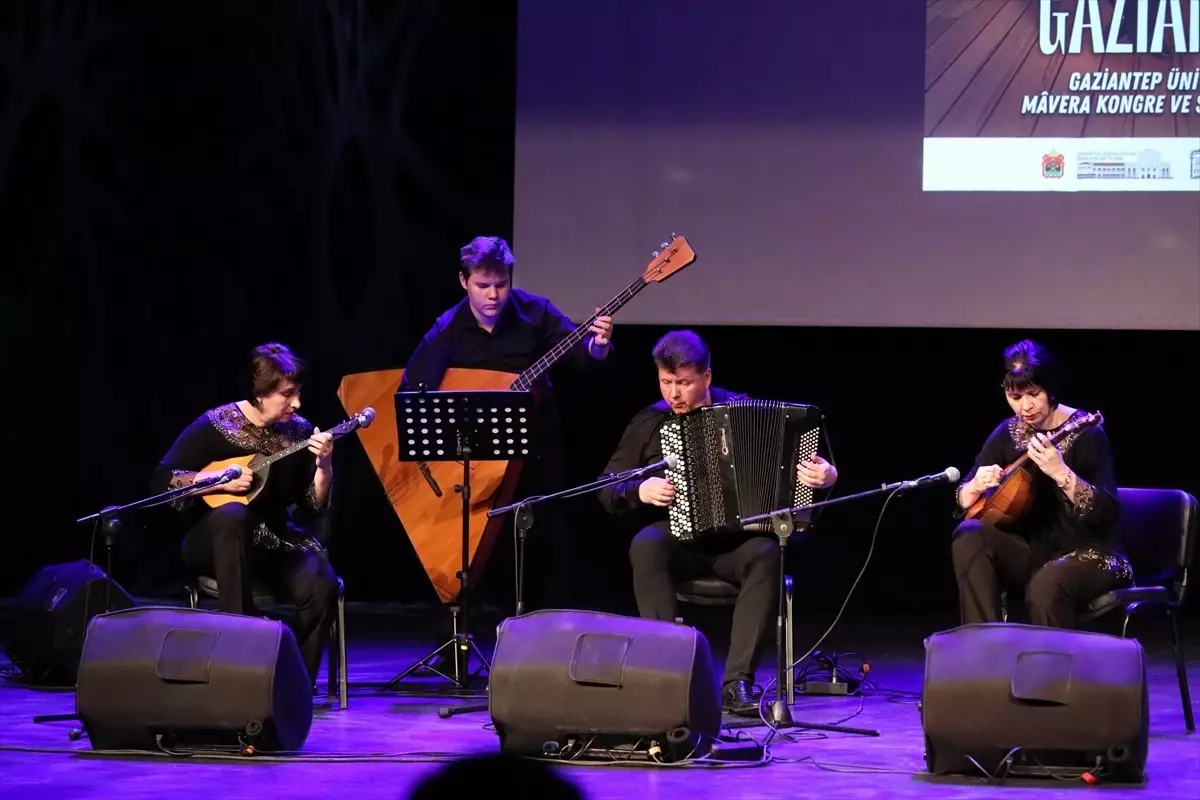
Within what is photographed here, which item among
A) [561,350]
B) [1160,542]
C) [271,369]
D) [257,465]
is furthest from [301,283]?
[1160,542]

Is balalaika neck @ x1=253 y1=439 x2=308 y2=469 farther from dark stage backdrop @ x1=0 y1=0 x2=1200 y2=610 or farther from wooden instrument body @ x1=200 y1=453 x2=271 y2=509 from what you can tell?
dark stage backdrop @ x1=0 y1=0 x2=1200 y2=610

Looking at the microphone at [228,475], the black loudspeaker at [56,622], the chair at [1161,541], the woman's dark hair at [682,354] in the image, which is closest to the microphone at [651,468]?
the woman's dark hair at [682,354]

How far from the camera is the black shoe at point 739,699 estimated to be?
4609 millimetres

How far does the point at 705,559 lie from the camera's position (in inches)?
193

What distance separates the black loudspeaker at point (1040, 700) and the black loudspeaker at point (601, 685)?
0.56 metres

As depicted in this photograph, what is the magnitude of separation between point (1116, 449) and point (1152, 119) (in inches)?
58.2

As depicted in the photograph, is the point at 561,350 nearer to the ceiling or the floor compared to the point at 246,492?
nearer to the ceiling

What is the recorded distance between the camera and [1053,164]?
5.82 meters

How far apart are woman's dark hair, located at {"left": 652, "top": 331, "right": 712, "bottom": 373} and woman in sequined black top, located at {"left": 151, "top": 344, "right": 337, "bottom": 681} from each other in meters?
1.04

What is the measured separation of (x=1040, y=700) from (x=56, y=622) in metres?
3.24

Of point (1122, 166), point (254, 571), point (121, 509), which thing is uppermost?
point (1122, 166)

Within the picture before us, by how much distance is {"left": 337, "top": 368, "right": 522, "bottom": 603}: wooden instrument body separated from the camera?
5320 millimetres

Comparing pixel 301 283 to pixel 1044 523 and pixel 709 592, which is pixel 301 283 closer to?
pixel 709 592

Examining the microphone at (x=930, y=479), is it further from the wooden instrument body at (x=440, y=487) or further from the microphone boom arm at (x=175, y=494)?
the microphone boom arm at (x=175, y=494)
